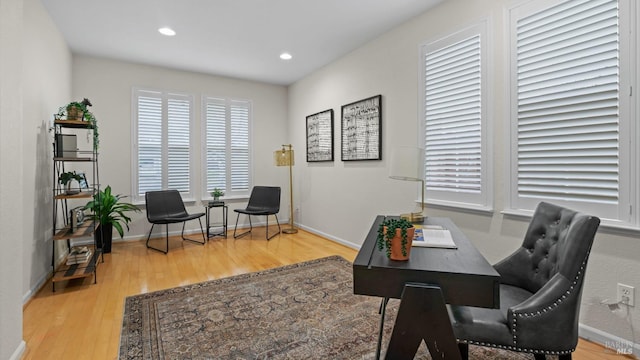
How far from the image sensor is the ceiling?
9.62 feet

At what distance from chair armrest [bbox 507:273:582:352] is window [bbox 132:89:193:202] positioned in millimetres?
4800

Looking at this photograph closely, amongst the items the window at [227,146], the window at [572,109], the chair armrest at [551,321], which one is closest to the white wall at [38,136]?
the window at [227,146]

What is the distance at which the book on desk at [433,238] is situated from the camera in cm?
155

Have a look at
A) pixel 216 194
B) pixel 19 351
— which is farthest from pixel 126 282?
pixel 216 194

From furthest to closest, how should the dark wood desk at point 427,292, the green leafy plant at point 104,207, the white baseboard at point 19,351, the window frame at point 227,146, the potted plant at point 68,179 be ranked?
the window frame at point 227,146, the green leafy plant at point 104,207, the potted plant at point 68,179, the white baseboard at point 19,351, the dark wood desk at point 427,292

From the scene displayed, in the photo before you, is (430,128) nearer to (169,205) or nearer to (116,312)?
(116,312)

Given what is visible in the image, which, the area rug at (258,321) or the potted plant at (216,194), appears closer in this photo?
the area rug at (258,321)

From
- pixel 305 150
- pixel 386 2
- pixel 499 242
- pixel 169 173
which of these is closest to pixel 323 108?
pixel 305 150

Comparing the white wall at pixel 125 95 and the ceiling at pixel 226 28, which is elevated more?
the ceiling at pixel 226 28

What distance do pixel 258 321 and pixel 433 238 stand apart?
141cm

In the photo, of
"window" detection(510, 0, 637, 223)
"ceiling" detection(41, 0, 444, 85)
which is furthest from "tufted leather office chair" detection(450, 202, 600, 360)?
"ceiling" detection(41, 0, 444, 85)

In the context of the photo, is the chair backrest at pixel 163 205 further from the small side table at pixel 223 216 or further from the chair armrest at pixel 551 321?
the chair armrest at pixel 551 321

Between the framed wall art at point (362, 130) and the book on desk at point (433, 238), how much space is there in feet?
5.93

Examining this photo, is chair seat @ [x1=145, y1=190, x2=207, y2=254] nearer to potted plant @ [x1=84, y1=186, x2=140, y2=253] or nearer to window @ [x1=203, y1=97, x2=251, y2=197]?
potted plant @ [x1=84, y1=186, x2=140, y2=253]
